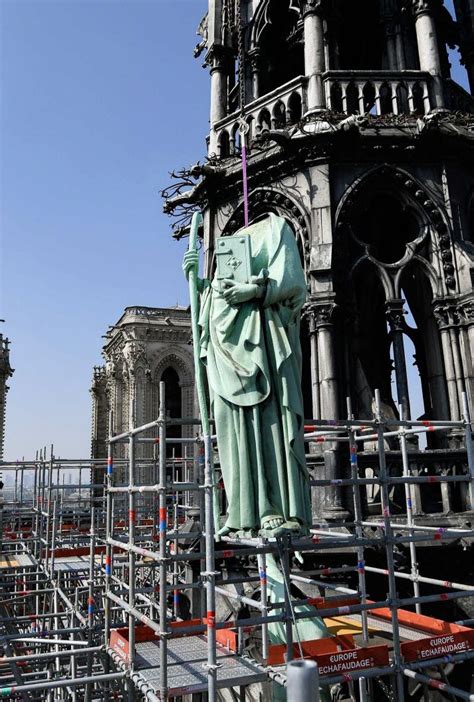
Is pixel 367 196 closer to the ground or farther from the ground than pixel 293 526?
farther from the ground

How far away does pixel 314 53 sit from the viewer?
40.0ft

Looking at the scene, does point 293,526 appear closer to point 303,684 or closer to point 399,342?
point 303,684

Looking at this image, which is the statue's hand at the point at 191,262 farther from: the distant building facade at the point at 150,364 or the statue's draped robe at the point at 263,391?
the distant building facade at the point at 150,364

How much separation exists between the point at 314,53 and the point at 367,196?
10.2ft

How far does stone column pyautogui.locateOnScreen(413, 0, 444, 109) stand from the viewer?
1201cm

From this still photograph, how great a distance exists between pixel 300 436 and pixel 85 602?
460 inches

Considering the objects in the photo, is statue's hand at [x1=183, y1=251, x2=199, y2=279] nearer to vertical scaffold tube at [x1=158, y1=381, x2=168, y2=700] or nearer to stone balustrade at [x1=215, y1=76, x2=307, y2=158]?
vertical scaffold tube at [x1=158, y1=381, x2=168, y2=700]

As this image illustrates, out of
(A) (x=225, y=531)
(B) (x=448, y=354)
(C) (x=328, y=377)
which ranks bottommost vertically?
(A) (x=225, y=531)

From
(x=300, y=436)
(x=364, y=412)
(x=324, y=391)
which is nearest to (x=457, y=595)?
(x=300, y=436)

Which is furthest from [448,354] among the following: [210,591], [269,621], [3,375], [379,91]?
[3,375]

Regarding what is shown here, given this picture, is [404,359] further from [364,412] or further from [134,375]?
Answer: [134,375]

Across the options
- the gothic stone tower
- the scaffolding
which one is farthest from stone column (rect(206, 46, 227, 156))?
the scaffolding

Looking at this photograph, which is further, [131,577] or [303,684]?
[131,577]

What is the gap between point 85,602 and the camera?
49.7 ft
